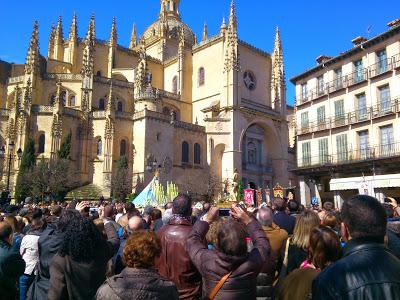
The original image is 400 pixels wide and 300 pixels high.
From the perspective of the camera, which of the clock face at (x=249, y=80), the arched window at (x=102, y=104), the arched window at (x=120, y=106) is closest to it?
the arched window at (x=102, y=104)

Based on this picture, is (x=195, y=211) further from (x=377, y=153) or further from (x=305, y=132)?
(x=305, y=132)

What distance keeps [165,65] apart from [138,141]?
16568 mm

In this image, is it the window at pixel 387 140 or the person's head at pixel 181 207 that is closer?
the person's head at pixel 181 207

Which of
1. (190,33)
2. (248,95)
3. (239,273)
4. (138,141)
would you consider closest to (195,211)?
(239,273)

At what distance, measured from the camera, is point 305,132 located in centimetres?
3066

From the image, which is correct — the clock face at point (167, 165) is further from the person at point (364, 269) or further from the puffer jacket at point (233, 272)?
the person at point (364, 269)

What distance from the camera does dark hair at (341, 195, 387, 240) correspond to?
2143mm

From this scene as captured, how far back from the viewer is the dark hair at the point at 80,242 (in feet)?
12.1

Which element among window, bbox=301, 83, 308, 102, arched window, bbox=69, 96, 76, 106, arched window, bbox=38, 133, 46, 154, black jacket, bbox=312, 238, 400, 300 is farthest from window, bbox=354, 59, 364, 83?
arched window, bbox=38, 133, 46, 154

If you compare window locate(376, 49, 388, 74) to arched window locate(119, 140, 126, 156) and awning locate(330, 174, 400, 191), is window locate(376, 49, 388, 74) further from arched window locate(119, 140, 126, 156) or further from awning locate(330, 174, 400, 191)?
arched window locate(119, 140, 126, 156)

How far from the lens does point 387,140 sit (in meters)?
24.8

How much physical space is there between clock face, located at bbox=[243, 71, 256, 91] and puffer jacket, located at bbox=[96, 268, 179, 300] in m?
44.5

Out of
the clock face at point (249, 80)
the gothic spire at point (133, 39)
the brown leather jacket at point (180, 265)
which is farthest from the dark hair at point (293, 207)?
the gothic spire at point (133, 39)

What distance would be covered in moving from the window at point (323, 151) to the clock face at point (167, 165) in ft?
49.9
